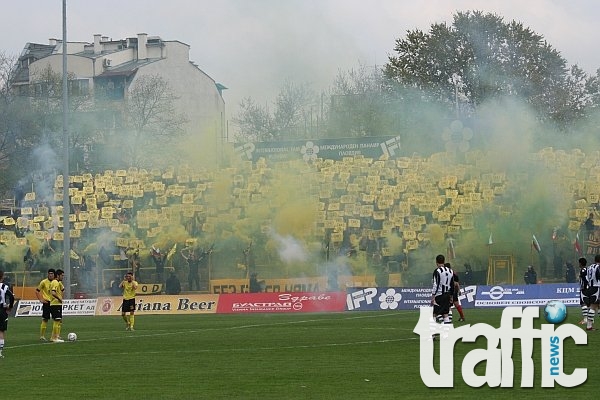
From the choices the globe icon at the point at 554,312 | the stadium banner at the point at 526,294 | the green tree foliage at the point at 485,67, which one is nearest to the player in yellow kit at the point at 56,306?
the globe icon at the point at 554,312

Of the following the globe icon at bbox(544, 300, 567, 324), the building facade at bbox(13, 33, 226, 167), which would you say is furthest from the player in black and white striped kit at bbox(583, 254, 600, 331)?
the building facade at bbox(13, 33, 226, 167)

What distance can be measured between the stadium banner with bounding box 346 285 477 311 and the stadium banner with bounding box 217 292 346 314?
521mm

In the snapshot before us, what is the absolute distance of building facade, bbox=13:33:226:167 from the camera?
8681 cm

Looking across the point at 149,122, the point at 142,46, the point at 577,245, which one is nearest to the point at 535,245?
the point at 577,245

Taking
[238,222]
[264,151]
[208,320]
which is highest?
[264,151]

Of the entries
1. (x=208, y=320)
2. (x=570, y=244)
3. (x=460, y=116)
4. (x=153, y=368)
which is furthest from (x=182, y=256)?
(x=153, y=368)

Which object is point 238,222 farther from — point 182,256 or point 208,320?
point 208,320

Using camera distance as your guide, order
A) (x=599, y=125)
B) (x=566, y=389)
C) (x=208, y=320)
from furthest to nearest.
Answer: (x=599, y=125)
(x=208, y=320)
(x=566, y=389)

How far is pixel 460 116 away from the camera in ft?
237

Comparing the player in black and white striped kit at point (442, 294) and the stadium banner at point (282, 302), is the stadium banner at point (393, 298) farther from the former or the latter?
the player in black and white striped kit at point (442, 294)

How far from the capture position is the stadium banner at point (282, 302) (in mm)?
47594

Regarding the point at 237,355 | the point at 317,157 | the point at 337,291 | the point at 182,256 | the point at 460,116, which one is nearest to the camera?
the point at 237,355

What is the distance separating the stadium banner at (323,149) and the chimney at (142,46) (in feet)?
108

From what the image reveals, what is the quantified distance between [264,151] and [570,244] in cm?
1817
